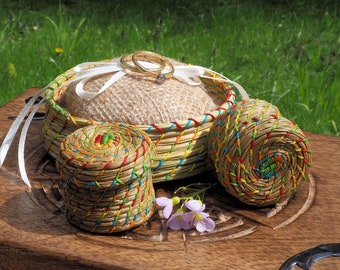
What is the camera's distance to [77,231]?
1638 mm

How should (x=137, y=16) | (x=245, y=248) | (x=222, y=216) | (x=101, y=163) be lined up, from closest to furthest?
(x=101, y=163) < (x=245, y=248) < (x=222, y=216) < (x=137, y=16)

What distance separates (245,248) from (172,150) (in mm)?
353

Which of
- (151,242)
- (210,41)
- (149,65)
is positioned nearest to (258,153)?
(151,242)

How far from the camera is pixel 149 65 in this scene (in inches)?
75.9

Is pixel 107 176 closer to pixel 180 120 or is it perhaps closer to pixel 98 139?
pixel 98 139

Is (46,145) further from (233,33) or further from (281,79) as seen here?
(233,33)

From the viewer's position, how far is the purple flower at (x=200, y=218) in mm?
1673

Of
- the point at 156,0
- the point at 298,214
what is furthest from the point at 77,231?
the point at 156,0

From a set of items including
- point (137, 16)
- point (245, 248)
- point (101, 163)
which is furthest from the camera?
point (137, 16)

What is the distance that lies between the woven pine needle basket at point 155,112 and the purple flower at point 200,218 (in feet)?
0.56

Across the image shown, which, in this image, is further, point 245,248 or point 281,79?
point 281,79

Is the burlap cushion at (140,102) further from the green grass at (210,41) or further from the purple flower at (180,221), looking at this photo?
the green grass at (210,41)

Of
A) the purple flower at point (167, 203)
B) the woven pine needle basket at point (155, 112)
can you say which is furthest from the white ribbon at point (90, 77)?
the purple flower at point (167, 203)

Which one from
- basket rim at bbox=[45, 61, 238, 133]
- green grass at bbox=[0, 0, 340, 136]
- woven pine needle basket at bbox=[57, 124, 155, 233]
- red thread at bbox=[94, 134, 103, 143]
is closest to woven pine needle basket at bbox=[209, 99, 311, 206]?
basket rim at bbox=[45, 61, 238, 133]
